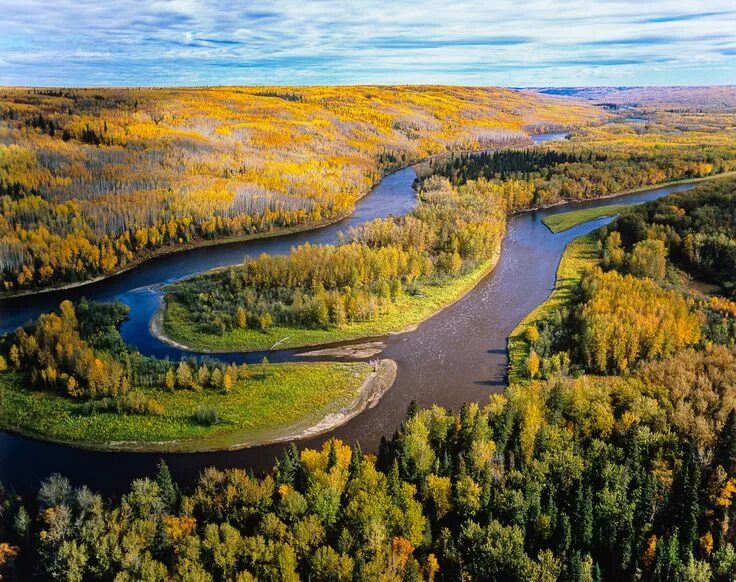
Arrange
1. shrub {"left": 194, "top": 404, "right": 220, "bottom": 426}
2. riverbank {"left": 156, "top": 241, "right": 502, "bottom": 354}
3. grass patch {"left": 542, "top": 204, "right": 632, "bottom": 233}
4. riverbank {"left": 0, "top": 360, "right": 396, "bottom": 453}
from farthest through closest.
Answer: grass patch {"left": 542, "top": 204, "right": 632, "bottom": 233} < riverbank {"left": 156, "top": 241, "right": 502, "bottom": 354} < shrub {"left": 194, "top": 404, "right": 220, "bottom": 426} < riverbank {"left": 0, "top": 360, "right": 396, "bottom": 453}

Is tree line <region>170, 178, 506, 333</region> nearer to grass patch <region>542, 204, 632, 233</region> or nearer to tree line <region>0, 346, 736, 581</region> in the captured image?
grass patch <region>542, 204, 632, 233</region>

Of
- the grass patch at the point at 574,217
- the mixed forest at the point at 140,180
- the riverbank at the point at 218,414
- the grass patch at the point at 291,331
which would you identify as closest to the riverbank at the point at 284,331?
the grass patch at the point at 291,331

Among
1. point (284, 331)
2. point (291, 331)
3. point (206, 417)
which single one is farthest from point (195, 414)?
point (291, 331)

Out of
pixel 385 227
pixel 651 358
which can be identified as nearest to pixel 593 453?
pixel 651 358

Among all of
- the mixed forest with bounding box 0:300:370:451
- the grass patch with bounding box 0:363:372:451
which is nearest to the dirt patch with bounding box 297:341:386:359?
the mixed forest with bounding box 0:300:370:451

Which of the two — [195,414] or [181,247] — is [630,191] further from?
[195,414]

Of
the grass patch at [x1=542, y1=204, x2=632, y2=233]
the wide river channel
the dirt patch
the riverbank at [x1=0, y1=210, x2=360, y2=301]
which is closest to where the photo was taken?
the wide river channel
